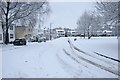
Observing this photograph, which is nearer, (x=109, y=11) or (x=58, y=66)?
(x=58, y=66)

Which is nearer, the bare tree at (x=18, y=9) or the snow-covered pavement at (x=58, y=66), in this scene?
the snow-covered pavement at (x=58, y=66)

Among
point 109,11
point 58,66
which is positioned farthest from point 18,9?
point 58,66

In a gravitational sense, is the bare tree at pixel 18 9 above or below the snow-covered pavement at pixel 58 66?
above

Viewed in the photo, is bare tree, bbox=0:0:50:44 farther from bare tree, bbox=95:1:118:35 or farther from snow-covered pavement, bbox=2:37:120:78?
snow-covered pavement, bbox=2:37:120:78

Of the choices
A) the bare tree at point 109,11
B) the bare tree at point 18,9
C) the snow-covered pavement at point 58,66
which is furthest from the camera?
the bare tree at point 18,9

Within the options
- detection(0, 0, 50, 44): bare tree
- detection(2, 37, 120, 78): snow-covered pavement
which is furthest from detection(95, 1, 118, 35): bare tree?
detection(0, 0, 50, 44): bare tree

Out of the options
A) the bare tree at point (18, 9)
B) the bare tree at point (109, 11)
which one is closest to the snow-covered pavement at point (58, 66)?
the bare tree at point (109, 11)

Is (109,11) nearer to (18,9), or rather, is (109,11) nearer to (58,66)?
(58,66)

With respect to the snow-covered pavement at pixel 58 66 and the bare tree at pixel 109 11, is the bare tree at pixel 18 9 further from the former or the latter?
the snow-covered pavement at pixel 58 66

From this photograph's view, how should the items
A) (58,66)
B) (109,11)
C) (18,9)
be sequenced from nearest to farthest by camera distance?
(58,66) → (109,11) → (18,9)

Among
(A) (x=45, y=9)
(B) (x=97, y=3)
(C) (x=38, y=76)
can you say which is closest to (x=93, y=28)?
(A) (x=45, y=9)

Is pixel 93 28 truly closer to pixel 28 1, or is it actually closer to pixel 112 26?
pixel 28 1

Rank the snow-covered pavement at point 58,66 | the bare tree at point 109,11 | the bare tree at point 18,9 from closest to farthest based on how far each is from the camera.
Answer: the snow-covered pavement at point 58,66
the bare tree at point 109,11
the bare tree at point 18,9

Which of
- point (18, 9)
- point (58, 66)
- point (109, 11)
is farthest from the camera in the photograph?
point (18, 9)
